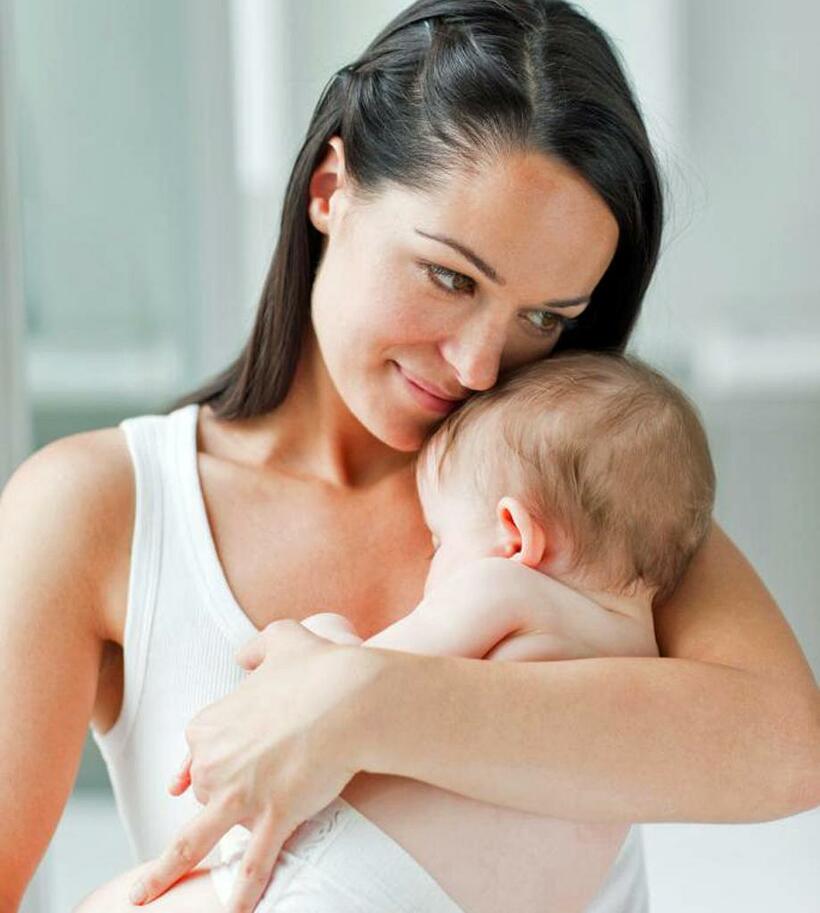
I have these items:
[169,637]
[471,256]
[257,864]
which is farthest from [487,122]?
[257,864]

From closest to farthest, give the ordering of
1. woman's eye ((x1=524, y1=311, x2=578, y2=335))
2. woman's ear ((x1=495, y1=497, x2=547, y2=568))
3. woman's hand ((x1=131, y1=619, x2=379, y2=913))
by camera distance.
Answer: woman's hand ((x1=131, y1=619, x2=379, y2=913)) < woman's ear ((x1=495, y1=497, x2=547, y2=568)) < woman's eye ((x1=524, y1=311, x2=578, y2=335))

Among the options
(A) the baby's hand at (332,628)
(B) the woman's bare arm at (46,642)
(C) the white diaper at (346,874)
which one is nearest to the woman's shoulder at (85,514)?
(B) the woman's bare arm at (46,642)

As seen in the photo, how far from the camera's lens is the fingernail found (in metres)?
1.28

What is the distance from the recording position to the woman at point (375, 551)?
4.08ft

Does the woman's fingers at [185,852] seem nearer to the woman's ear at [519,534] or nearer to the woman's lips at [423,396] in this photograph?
the woman's ear at [519,534]

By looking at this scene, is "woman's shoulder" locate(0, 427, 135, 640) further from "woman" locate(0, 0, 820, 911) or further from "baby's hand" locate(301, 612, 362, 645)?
"baby's hand" locate(301, 612, 362, 645)

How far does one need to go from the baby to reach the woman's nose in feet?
0.10

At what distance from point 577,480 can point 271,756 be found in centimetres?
38

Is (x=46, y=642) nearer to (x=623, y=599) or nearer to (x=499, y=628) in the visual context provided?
(x=499, y=628)

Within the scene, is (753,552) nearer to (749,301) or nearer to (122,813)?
(749,301)

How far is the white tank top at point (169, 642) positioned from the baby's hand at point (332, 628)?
12 centimetres

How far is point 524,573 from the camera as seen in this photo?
1.32 metres

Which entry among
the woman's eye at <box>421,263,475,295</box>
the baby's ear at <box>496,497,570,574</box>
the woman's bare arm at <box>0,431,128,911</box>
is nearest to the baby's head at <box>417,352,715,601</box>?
the baby's ear at <box>496,497,570,574</box>

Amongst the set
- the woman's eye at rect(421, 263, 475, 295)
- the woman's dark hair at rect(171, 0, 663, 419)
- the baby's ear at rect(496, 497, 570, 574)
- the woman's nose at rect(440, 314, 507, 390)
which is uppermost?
the woman's dark hair at rect(171, 0, 663, 419)
